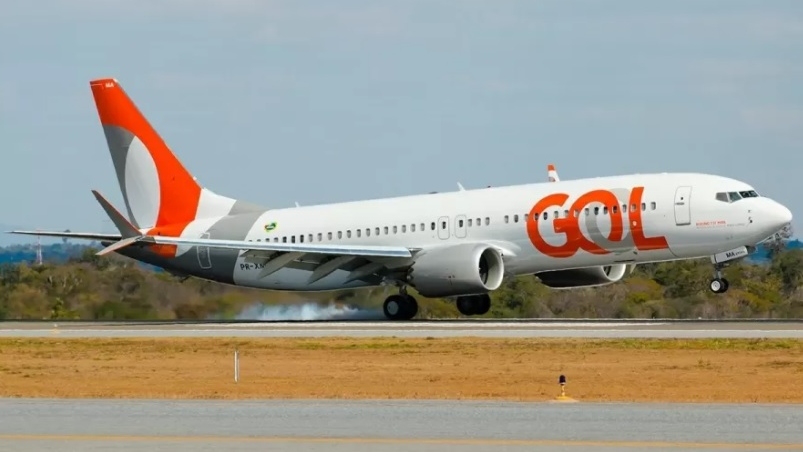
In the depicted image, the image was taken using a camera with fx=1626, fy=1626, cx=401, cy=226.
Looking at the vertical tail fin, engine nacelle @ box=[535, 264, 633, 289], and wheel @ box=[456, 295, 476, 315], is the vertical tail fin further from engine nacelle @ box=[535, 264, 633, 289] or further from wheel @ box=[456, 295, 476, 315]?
engine nacelle @ box=[535, 264, 633, 289]

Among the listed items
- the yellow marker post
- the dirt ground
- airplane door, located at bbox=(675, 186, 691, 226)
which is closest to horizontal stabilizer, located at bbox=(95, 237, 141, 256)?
the dirt ground

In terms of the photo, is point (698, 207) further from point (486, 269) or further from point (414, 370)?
point (414, 370)

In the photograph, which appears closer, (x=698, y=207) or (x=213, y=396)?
(x=213, y=396)

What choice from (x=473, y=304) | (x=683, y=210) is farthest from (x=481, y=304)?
(x=683, y=210)

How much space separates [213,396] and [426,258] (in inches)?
910

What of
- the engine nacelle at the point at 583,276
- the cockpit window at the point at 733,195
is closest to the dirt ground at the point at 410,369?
the cockpit window at the point at 733,195

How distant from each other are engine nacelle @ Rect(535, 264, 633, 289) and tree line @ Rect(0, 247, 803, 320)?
4.11m

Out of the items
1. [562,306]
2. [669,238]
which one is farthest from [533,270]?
[562,306]

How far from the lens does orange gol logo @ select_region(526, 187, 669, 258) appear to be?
1710 inches

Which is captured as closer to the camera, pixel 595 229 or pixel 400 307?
pixel 595 229

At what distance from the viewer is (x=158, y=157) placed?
52531 mm

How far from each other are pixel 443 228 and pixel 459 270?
2.11m

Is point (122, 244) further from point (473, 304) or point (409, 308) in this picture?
point (473, 304)

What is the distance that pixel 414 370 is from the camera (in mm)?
29172
